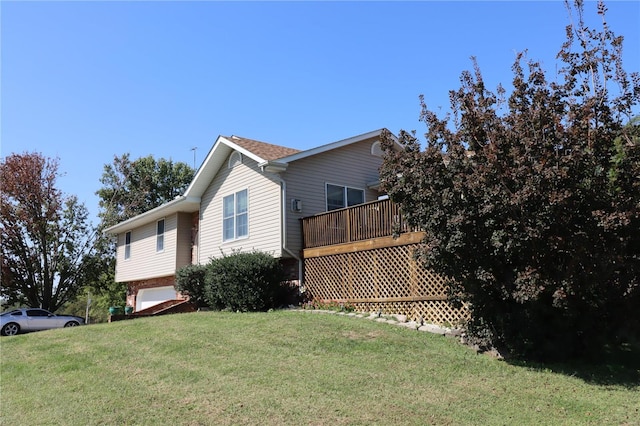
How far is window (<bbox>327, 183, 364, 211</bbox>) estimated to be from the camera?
16.5 metres

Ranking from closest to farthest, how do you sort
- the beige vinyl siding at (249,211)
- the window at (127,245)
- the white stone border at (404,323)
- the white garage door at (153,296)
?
the white stone border at (404,323) → the beige vinyl siding at (249,211) → the white garage door at (153,296) → the window at (127,245)

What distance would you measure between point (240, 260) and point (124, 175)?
97.8 ft

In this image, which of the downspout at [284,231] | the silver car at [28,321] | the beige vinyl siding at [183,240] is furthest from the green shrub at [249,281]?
the silver car at [28,321]

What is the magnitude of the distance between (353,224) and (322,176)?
342 cm

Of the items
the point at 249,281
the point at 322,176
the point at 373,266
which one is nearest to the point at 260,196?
the point at 322,176

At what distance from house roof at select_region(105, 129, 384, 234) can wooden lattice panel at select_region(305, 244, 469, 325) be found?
3.23m

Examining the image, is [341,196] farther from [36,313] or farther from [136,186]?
[136,186]

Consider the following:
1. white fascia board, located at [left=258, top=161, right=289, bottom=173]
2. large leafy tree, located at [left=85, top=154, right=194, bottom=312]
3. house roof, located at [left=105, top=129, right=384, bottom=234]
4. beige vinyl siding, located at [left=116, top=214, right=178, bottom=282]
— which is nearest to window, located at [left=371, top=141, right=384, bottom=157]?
house roof, located at [left=105, top=129, right=384, bottom=234]

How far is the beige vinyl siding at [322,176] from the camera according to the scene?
15.3 meters

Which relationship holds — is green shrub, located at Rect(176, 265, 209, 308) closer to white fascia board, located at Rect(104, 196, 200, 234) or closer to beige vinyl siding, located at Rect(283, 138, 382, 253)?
white fascia board, located at Rect(104, 196, 200, 234)

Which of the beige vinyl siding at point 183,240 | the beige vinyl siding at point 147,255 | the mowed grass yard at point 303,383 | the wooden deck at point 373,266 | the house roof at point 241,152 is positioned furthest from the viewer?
the beige vinyl siding at point 147,255

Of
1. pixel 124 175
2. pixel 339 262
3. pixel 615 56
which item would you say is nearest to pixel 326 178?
pixel 339 262

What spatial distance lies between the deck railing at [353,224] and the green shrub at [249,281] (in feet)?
4.62

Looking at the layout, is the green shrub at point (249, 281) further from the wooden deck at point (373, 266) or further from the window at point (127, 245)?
the window at point (127, 245)
